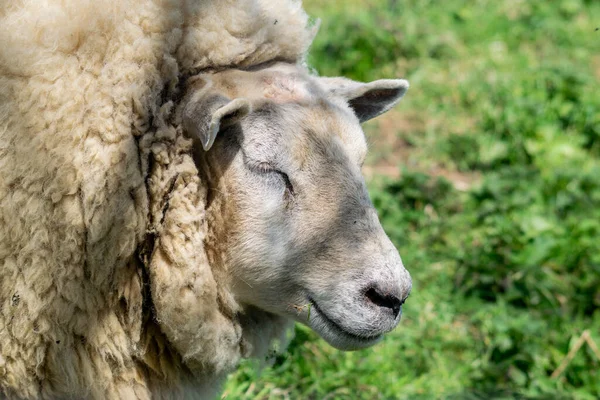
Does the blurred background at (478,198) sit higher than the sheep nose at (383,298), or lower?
lower

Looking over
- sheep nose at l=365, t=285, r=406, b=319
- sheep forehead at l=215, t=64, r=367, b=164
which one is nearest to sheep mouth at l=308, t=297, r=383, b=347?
sheep nose at l=365, t=285, r=406, b=319

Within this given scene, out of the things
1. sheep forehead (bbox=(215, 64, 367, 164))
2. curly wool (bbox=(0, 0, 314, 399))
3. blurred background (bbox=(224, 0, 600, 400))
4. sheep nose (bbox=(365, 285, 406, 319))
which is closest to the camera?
curly wool (bbox=(0, 0, 314, 399))

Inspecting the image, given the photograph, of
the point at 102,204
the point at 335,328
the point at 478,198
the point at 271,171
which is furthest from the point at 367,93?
the point at 478,198

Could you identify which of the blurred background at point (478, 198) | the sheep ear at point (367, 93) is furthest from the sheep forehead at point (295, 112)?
the blurred background at point (478, 198)

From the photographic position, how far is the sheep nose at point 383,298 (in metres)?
2.73

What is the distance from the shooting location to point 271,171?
282cm

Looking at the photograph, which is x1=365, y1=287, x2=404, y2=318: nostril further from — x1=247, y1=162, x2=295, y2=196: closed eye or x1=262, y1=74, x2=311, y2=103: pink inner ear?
x1=262, y1=74, x2=311, y2=103: pink inner ear

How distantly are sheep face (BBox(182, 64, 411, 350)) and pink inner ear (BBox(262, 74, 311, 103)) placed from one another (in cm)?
2

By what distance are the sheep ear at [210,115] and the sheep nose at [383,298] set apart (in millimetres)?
731

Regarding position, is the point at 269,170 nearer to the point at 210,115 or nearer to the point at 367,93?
the point at 210,115

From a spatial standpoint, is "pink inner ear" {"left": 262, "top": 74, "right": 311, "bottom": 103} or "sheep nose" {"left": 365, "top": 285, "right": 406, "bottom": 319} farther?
"pink inner ear" {"left": 262, "top": 74, "right": 311, "bottom": 103}

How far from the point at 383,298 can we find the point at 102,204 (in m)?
0.99

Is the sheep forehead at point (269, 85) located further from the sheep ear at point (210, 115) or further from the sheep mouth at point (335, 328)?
the sheep mouth at point (335, 328)

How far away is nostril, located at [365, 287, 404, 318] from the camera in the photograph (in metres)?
2.74
